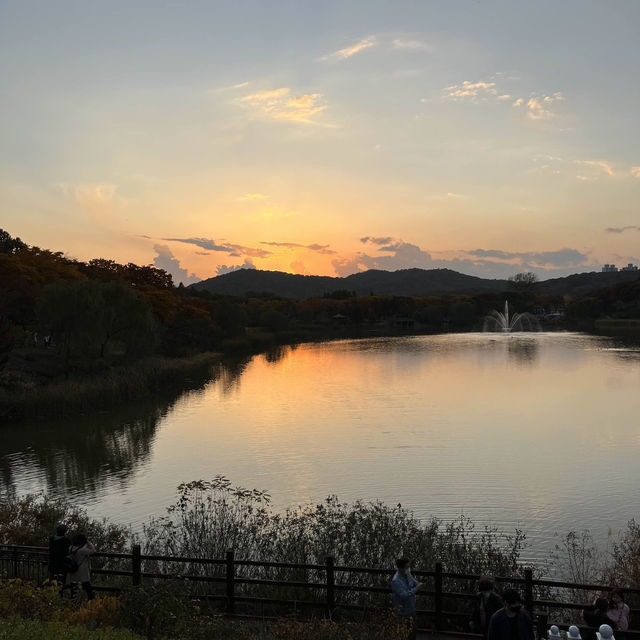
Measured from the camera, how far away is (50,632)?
32.7 feet

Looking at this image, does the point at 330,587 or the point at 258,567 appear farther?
the point at 258,567

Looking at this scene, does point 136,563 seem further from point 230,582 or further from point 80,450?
point 80,450

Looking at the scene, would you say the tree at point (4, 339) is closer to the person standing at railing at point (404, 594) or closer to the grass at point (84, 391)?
the grass at point (84, 391)

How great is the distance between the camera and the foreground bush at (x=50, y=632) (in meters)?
9.66

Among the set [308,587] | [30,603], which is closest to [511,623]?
[308,587]

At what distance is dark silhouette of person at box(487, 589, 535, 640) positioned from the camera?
Answer: 9117mm

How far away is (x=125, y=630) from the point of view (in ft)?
35.2

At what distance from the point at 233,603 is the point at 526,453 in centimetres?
2778

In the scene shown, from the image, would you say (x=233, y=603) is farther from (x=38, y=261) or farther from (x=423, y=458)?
(x=38, y=261)

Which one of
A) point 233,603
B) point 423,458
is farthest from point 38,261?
point 233,603

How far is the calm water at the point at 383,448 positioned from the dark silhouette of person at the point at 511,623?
560 inches

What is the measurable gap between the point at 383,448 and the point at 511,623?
29.7 metres

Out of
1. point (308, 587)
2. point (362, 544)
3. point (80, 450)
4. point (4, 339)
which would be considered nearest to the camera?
point (308, 587)

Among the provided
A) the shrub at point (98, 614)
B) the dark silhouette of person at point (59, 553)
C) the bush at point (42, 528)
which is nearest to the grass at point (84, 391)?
the bush at point (42, 528)
